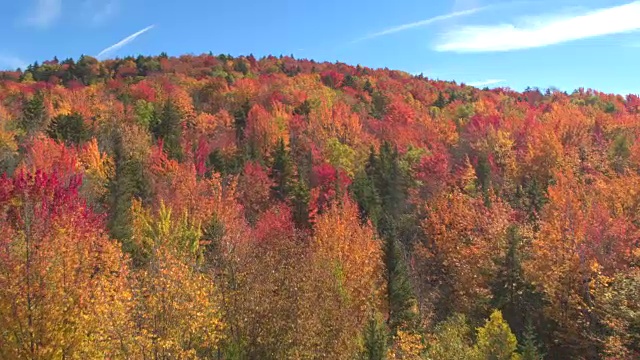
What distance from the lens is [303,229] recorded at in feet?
159

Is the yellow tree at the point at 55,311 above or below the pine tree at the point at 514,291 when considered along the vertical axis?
above

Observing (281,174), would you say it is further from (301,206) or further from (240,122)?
(240,122)

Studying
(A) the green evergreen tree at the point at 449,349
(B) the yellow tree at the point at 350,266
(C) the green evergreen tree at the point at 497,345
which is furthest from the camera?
(A) the green evergreen tree at the point at 449,349

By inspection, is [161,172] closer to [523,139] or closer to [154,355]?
[154,355]

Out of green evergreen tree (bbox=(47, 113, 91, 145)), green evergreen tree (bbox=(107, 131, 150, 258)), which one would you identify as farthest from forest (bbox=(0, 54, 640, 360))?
green evergreen tree (bbox=(47, 113, 91, 145))

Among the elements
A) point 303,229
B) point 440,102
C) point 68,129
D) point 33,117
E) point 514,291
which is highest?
point 440,102

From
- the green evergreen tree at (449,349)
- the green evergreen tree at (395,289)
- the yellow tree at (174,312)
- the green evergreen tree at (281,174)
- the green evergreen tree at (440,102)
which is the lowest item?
the green evergreen tree at (449,349)

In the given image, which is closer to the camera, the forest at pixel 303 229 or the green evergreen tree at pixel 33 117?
the forest at pixel 303 229

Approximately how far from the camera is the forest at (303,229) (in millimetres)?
16703

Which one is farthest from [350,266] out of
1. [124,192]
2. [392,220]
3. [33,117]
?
[33,117]

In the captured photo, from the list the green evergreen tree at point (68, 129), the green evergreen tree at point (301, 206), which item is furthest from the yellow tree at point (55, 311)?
the green evergreen tree at point (68, 129)

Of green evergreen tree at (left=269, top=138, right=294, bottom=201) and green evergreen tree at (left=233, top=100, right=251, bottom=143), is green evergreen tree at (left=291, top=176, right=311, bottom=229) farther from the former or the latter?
green evergreen tree at (left=233, top=100, right=251, bottom=143)

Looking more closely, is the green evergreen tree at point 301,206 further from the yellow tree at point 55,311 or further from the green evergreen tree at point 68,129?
the yellow tree at point 55,311

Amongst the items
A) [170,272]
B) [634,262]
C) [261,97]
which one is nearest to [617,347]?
[634,262]
